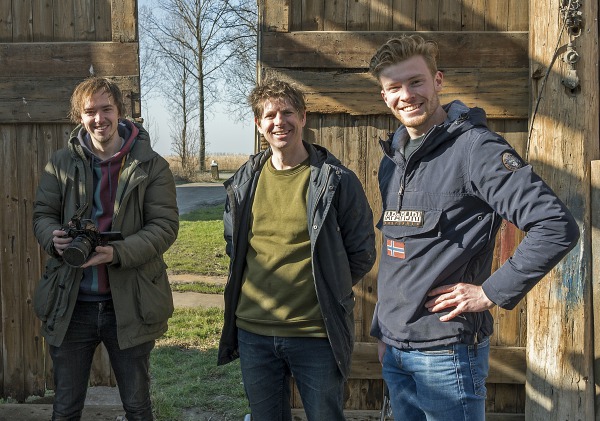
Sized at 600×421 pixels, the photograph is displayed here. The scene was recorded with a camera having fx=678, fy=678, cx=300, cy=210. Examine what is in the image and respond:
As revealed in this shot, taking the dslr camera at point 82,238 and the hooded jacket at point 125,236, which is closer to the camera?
the dslr camera at point 82,238

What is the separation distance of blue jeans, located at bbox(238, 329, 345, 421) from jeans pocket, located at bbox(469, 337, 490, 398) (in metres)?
0.66

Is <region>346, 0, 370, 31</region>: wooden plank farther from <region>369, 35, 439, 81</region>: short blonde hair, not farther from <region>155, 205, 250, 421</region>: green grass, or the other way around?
<region>155, 205, 250, 421</region>: green grass

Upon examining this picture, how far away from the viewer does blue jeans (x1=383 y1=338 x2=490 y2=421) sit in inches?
83.5

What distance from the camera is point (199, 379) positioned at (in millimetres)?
5023

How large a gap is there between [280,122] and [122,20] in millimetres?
1755

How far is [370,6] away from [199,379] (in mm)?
2911

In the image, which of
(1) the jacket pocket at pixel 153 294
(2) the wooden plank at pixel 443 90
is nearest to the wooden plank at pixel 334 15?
(2) the wooden plank at pixel 443 90

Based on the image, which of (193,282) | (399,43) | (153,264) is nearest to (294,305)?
(153,264)

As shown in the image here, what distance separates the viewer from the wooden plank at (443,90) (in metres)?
3.84

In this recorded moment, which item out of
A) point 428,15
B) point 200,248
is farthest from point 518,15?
point 200,248

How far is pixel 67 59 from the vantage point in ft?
12.9

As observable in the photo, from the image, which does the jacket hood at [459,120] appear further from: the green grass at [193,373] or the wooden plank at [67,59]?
the green grass at [193,373]

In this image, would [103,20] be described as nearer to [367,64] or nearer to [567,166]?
[367,64]

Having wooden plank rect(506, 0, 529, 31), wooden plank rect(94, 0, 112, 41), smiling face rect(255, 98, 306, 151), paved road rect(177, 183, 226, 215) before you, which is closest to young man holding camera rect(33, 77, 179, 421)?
smiling face rect(255, 98, 306, 151)
